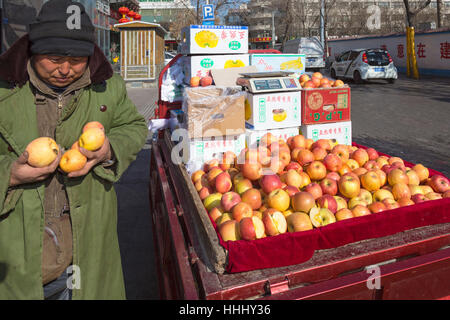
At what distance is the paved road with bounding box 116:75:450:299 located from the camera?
13.3ft

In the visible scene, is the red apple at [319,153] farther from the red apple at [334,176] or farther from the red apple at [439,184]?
the red apple at [439,184]

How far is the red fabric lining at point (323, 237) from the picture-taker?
173 cm

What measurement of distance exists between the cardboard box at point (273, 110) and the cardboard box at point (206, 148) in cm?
25

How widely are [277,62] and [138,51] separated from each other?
717 inches

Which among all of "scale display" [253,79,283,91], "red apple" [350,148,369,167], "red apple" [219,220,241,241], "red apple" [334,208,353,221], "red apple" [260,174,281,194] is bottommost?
"red apple" [219,220,241,241]

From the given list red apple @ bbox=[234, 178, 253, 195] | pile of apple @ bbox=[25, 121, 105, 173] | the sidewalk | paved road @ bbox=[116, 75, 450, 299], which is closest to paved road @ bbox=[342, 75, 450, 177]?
paved road @ bbox=[116, 75, 450, 299]

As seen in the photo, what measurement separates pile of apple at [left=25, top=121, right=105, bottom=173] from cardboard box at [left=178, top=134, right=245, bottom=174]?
1.51m

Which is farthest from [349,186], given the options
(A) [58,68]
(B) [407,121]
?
(B) [407,121]

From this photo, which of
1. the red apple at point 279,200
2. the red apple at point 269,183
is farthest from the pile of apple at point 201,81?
the red apple at point 279,200

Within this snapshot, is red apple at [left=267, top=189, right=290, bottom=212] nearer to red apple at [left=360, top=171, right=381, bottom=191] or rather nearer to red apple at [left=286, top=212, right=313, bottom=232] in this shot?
red apple at [left=286, top=212, right=313, bottom=232]

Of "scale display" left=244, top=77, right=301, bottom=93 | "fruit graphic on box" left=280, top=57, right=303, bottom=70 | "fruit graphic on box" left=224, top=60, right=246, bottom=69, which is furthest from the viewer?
"fruit graphic on box" left=280, top=57, right=303, bottom=70

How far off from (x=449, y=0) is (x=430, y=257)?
86811mm

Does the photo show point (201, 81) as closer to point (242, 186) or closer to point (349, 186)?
point (242, 186)
